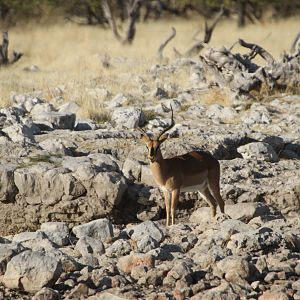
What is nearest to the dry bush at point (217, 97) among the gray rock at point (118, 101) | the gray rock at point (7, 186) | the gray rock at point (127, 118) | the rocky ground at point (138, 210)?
the rocky ground at point (138, 210)

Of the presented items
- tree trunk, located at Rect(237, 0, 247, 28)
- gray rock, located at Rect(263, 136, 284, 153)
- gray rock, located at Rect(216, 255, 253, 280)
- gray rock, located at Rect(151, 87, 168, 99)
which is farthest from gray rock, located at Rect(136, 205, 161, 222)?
tree trunk, located at Rect(237, 0, 247, 28)

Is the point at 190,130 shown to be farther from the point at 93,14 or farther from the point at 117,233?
the point at 93,14

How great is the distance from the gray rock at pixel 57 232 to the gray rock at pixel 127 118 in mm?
4877

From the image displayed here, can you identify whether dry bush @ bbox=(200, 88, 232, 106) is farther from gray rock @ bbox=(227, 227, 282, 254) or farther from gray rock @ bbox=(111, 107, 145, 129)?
gray rock @ bbox=(227, 227, 282, 254)

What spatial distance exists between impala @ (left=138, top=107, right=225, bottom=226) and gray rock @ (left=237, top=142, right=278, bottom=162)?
76.2 inches

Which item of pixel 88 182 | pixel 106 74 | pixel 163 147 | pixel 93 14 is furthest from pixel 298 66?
pixel 93 14

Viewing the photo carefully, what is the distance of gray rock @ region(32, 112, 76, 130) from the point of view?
41.8 feet

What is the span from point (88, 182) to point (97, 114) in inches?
201

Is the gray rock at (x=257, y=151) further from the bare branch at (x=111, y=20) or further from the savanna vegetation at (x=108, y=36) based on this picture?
the bare branch at (x=111, y=20)

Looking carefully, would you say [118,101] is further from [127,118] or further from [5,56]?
[5,56]

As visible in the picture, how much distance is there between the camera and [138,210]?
981 cm

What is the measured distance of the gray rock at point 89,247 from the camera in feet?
25.2

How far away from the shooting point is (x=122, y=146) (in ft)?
37.1

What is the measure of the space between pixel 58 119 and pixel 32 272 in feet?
20.9
